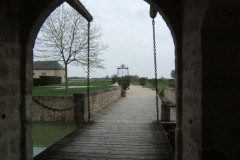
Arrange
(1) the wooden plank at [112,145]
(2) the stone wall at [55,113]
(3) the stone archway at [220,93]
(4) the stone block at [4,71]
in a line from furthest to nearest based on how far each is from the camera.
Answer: (2) the stone wall at [55,113] → (1) the wooden plank at [112,145] → (4) the stone block at [4,71] → (3) the stone archway at [220,93]

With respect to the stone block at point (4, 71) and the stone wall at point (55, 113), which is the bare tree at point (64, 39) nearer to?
the stone wall at point (55, 113)

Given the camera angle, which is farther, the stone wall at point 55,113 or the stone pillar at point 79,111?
the stone wall at point 55,113

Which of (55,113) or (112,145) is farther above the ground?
(112,145)

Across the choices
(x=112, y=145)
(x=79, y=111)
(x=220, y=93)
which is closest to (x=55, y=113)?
(x=79, y=111)

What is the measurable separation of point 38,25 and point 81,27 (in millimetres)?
13030

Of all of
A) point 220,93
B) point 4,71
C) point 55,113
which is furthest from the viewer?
point 55,113

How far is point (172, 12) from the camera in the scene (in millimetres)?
3061

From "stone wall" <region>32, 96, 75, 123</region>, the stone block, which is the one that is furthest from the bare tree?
the stone block

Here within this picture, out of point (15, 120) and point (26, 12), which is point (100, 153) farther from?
point (26, 12)

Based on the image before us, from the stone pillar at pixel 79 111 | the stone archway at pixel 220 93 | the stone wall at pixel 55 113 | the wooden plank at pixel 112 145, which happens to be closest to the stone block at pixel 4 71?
the wooden plank at pixel 112 145

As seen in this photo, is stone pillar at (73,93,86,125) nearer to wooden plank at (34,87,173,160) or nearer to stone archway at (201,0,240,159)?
wooden plank at (34,87,173,160)

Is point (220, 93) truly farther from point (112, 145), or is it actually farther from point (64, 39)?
point (64, 39)

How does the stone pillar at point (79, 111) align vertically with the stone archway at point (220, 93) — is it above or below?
below

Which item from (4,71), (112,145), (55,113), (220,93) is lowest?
(55,113)
